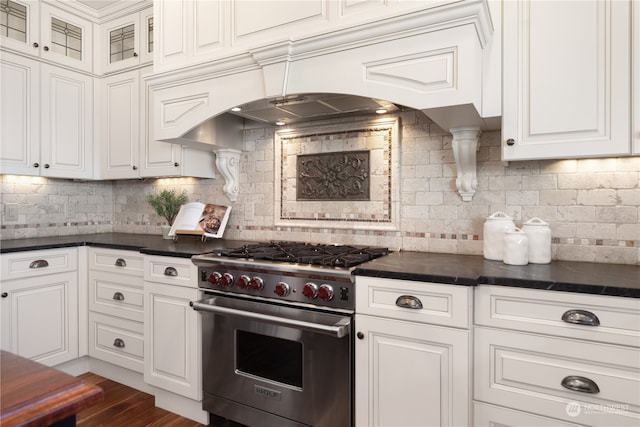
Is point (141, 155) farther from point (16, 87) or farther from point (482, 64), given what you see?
point (482, 64)

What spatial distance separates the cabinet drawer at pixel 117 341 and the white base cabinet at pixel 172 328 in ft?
0.71

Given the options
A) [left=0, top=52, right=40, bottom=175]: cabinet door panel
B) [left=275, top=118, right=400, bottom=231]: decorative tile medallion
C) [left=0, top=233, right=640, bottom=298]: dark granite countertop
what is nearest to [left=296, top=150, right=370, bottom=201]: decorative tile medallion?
[left=275, top=118, right=400, bottom=231]: decorative tile medallion

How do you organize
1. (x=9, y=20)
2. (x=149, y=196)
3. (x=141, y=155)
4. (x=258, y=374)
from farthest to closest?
(x=149, y=196) < (x=141, y=155) < (x=9, y=20) < (x=258, y=374)

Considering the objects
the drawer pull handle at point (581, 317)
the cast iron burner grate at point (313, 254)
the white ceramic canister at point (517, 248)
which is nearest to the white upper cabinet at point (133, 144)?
the cast iron burner grate at point (313, 254)

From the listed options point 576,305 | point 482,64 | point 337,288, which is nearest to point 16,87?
point 337,288

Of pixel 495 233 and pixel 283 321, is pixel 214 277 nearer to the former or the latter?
pixel 283 321

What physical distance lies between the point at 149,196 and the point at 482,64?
9.28 ft

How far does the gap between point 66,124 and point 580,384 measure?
12.5ft

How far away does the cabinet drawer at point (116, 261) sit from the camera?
2.64 m

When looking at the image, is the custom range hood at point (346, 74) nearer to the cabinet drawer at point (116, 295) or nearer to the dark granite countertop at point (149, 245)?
the dark granite countertop at point (149, 245)

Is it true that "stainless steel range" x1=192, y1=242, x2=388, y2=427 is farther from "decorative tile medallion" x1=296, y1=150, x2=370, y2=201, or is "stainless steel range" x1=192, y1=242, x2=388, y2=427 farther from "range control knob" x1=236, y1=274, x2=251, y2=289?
"decorative tile medallion" x1=296, y1=150, x2=370, y2=201

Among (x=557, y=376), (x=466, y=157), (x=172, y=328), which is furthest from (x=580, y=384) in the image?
(x=172, y=328)

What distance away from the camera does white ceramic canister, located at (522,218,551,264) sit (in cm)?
187

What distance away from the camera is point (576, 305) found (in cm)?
143
